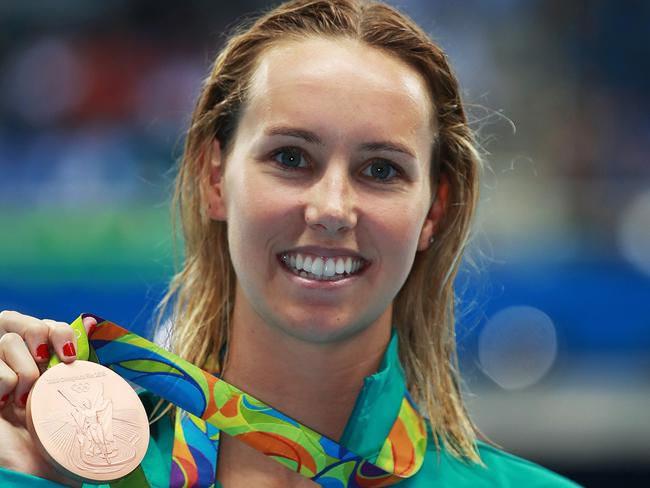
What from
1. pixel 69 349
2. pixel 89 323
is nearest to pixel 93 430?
pixel 69 349

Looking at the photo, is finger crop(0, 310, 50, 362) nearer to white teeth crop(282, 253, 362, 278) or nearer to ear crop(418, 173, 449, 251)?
white teeth crop(282, 253, 362, 278)

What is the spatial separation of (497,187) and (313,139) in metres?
3.93

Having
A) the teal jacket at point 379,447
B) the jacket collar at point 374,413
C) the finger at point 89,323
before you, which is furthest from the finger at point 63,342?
the jacket collar at point 374,413

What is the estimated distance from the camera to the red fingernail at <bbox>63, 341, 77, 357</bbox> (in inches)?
66.0

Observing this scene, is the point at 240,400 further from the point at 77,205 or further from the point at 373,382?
the point at 77,205

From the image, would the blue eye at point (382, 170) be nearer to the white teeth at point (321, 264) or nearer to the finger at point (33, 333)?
the white teeth at point (321, 264)

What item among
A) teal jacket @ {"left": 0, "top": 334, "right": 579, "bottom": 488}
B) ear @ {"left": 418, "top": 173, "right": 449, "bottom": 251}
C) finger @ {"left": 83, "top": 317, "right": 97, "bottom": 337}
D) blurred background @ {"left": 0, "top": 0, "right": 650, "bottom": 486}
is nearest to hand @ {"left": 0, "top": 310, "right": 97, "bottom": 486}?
finger @ {"left": 83, "top": 317, "right": 97, "bottom": 337}

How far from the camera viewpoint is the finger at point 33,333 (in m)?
1.67

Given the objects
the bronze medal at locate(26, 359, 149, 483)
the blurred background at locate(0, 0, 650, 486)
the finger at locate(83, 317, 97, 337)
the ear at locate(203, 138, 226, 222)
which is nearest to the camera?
the bronze medal at locate(26, 359, 149, 483)

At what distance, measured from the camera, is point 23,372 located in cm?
162

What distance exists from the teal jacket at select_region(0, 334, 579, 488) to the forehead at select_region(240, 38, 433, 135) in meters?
0.45

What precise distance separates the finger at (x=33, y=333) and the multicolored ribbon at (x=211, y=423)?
166 millimetres

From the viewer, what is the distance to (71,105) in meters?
6.04

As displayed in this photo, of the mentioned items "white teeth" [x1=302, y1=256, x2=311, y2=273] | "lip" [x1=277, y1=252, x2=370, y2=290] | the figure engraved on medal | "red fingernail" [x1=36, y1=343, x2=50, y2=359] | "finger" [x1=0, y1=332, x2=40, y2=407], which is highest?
"white teeth" [x1=302, y1=256, x2=311, y2=273]
